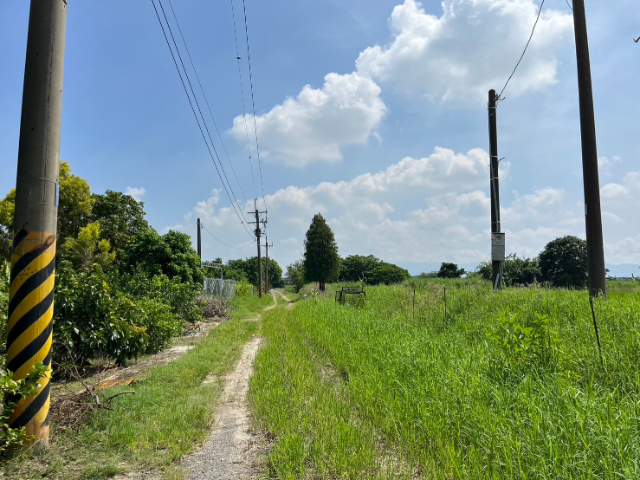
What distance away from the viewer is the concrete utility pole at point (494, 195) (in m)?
11.6

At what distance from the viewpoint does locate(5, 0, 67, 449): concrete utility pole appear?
13.5 ft

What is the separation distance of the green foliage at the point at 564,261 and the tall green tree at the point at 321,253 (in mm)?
21224

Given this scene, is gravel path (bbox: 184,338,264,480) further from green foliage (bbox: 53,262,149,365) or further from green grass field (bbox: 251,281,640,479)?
green foliage (bbox: 53,262,149,365)

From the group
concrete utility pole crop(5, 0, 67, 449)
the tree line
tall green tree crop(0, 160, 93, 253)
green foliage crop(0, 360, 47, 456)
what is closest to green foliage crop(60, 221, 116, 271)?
the tree line

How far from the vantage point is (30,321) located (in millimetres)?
4164

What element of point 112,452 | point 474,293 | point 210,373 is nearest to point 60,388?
point 210,373

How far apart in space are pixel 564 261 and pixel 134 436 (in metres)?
43.8

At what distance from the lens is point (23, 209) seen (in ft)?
14.0

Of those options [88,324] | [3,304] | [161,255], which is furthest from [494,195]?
[161,255]

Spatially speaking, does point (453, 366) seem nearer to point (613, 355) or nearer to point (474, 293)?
point (613, 355)

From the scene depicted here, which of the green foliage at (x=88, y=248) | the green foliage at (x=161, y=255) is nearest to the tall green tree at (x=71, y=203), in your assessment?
the green foliage at (x=88, y=248)

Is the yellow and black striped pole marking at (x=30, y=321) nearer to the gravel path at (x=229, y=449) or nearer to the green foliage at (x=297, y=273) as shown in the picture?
the gravel path at (x=229, y=449)

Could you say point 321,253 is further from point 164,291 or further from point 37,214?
point 37,214

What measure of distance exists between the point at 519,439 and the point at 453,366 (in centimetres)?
211
